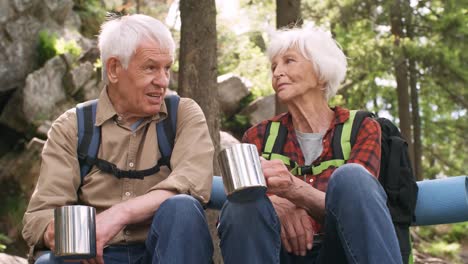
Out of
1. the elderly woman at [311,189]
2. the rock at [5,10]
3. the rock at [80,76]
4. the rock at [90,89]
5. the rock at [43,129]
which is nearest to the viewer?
the elderly woman at [311,189]

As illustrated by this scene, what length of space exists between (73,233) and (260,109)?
13983 millimetres

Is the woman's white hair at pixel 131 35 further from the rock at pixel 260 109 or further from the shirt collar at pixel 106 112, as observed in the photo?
the rock at pixel 260 109

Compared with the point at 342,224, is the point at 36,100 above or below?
below

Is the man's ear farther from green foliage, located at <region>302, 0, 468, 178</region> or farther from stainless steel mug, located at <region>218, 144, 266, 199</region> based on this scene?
green foliage, located at <region>302, 0, 468, 178</region>

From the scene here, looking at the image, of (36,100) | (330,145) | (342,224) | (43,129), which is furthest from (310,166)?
(36,100)

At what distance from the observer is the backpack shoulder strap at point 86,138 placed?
3.41 meters

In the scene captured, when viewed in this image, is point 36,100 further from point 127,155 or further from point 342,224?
point 342,224

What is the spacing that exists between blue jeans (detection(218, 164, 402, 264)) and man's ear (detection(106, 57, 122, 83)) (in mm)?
988

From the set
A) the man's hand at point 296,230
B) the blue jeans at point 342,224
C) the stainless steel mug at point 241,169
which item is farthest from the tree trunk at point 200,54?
the stainless steel mug at point 241,169

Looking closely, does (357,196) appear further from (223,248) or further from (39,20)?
(39,20)

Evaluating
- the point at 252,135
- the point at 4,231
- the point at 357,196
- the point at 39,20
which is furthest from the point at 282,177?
the point at 39,20

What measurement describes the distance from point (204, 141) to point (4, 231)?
9.68 m

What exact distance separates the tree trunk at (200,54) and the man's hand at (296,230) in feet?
10.3

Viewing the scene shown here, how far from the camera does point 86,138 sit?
11.3 feet
